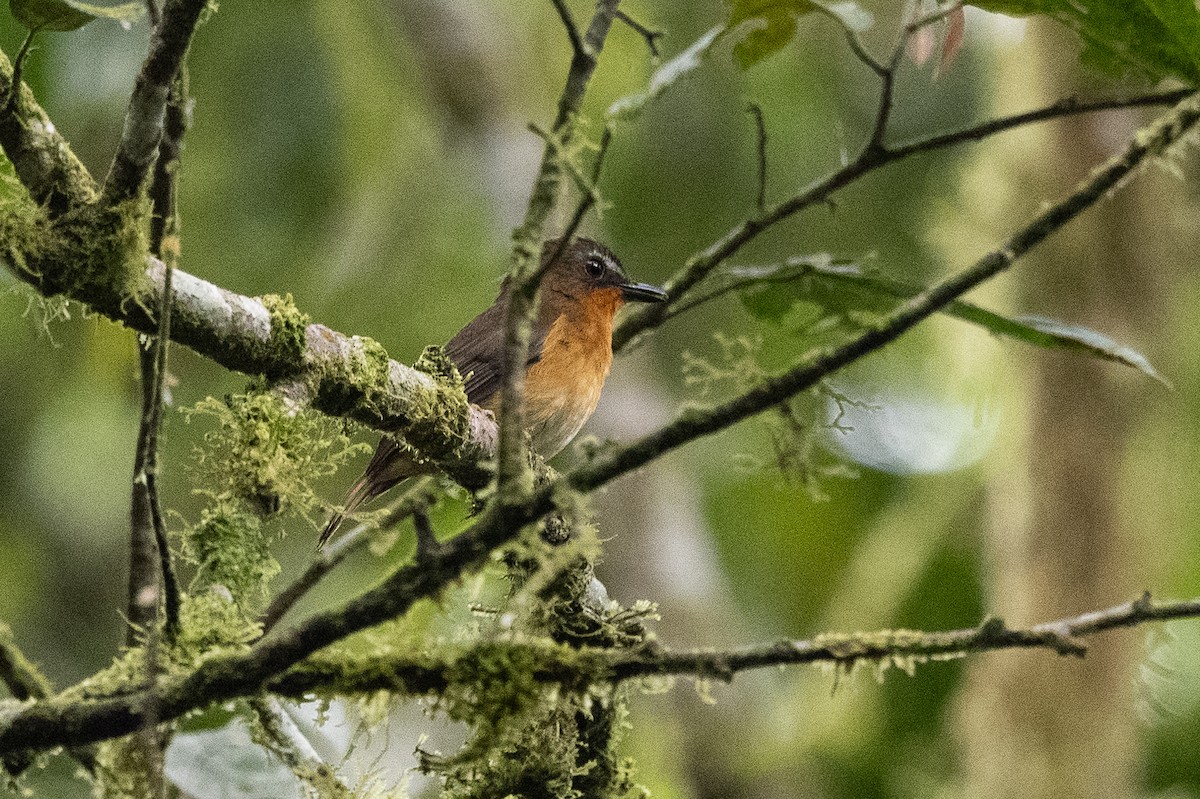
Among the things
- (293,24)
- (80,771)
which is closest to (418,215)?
(293,24)

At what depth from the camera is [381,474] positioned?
4.60 m

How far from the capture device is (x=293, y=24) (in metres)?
6.40

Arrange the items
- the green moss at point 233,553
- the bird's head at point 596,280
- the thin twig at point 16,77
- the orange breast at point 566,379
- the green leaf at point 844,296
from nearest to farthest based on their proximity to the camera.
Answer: the thin twig at point 16,77
the green moss at point 233,553
the green leaf at point 844,296
the orange breast at point 566,379
the bird's head at point 596,280

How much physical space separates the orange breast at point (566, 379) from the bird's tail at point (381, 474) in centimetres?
44

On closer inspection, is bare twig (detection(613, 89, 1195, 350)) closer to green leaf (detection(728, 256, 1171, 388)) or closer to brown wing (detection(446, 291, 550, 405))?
green leaf (detection(728, 256, 1171, 388))

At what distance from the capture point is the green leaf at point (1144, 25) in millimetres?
2125

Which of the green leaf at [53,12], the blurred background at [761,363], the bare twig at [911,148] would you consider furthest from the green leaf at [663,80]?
the blurred background at [761,363]

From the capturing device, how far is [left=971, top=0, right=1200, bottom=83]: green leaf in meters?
2.12

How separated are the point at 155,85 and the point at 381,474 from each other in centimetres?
269

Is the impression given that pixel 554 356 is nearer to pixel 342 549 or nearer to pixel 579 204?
pixel 342 549

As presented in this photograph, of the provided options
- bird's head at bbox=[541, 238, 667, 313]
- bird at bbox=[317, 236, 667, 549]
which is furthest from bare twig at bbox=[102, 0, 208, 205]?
bird's head at bbox=[541, 238, 667, 313]

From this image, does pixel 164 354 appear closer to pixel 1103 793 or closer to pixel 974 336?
pixel 1103 793

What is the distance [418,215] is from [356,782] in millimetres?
6029

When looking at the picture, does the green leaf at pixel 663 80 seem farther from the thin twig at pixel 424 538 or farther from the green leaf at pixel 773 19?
the thin twig at pixel 424 538
